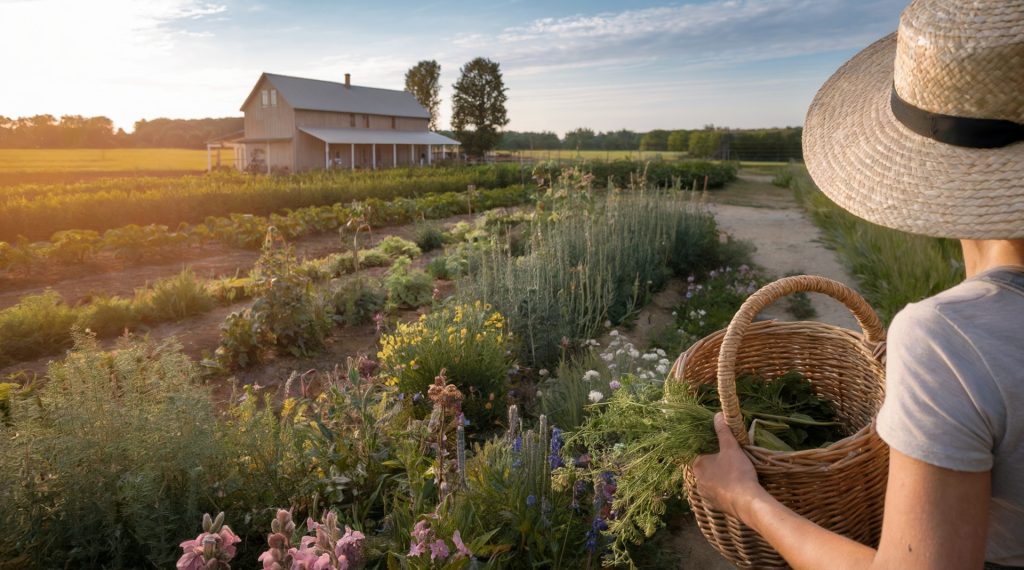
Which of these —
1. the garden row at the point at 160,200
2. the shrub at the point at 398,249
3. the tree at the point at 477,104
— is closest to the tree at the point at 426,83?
the tree at the point at 477,104

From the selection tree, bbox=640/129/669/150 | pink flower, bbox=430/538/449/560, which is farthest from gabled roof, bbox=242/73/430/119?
pink flower, bbox=430/538/449/560

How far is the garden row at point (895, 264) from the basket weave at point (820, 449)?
3432 millimetres

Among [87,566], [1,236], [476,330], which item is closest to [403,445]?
[87,566]

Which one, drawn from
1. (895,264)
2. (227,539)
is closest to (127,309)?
(227,539)

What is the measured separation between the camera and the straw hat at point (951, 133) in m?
1.14

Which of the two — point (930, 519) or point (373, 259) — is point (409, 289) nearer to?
point (373, 259)

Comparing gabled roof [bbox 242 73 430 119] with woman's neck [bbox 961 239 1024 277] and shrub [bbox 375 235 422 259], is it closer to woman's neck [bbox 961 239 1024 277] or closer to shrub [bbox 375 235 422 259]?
shrub [bbox 375 235 422 259]

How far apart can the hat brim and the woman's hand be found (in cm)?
58

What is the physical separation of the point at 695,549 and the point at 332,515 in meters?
1.95

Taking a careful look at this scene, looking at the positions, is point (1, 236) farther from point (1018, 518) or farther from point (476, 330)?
point (1018, 518)

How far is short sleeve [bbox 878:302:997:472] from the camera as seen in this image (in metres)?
0.93

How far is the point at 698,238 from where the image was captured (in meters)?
7.81

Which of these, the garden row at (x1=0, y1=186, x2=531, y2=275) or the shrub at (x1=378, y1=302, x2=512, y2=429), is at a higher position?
the garden row at (x1=0, y1=186, x2=531, y2=275)

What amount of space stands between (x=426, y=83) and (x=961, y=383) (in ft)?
201
